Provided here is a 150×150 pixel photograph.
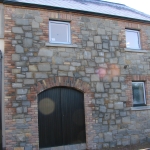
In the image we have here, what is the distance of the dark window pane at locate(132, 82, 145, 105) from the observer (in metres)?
8.83

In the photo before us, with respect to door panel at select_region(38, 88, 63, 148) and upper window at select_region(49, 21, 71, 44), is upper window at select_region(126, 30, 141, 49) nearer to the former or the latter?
upper window at select_region(49, 21, 71, 44)

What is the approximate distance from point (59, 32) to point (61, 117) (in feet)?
11.1

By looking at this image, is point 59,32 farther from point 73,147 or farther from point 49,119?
point 73,147

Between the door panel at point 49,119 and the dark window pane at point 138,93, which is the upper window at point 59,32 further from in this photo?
the dark window pane at point 138,93

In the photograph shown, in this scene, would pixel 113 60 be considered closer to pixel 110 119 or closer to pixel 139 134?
pixel 110 119

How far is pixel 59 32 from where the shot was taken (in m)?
7.88

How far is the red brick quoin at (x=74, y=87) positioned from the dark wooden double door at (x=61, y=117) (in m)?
0.21

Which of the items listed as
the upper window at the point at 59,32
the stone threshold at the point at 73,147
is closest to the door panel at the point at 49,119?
the stone threshold at the point at 73,147

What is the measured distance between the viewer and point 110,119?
7961 millimetres

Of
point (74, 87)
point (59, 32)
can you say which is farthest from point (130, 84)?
point (59, 32)

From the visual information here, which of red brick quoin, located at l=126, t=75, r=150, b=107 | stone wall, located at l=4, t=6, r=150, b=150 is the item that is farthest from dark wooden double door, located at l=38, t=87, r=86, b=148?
red brick quoin, located at l=126, t=75, r=150, b=107

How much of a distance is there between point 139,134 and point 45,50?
17.7 ft

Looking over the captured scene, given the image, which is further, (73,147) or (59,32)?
(59,32)

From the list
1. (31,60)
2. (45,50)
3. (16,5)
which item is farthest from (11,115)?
(16,5)
